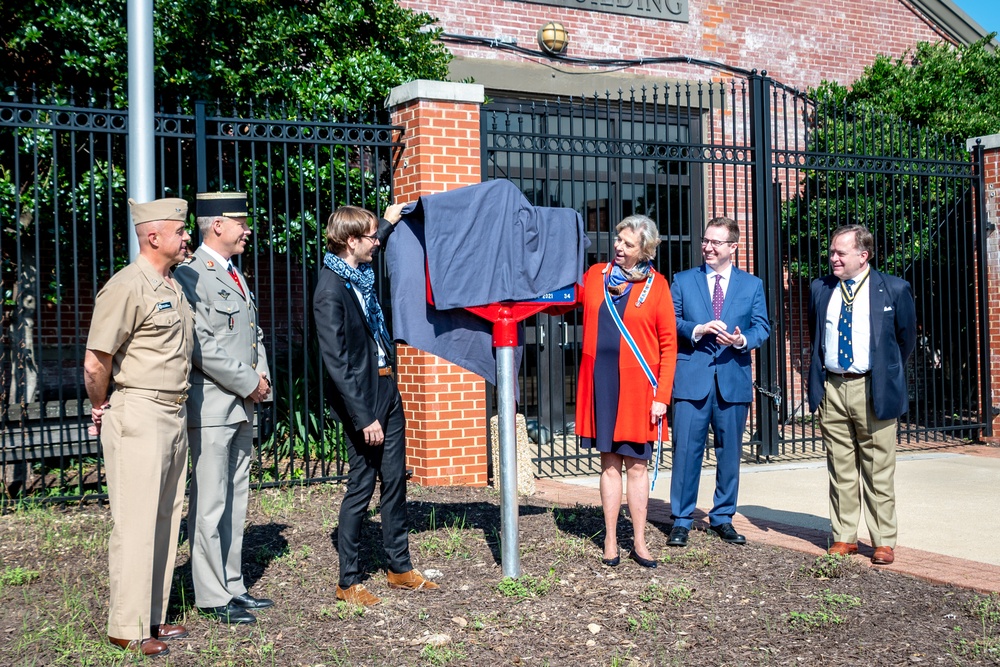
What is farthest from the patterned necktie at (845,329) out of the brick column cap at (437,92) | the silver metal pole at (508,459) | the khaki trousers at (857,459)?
the brick column cap at (437,92)

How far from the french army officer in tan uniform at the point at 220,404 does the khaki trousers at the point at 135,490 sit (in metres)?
0.33

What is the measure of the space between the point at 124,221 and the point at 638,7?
751 centimetres

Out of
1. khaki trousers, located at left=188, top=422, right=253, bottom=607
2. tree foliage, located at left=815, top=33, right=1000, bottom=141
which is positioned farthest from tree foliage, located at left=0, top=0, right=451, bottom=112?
tree foliage, located at left=815, top=33, right=1000, bottom=141

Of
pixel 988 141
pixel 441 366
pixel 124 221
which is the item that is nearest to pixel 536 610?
pixel 441 366

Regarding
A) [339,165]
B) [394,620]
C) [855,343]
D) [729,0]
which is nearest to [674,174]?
[729,0]

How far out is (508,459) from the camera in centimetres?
513

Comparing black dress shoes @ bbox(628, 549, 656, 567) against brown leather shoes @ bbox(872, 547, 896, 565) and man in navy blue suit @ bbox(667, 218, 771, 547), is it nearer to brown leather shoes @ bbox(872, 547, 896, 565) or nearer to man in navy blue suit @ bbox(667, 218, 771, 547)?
man in navy blue suit @ bbox(667, 218, 771, 547)

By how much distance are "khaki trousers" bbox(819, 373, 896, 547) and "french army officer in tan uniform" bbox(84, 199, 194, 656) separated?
140 inches

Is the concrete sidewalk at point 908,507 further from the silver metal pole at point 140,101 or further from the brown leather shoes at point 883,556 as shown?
the silver metal pole at point 140,101

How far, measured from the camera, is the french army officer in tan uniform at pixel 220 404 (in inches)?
181

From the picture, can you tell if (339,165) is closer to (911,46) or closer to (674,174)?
(674,174)

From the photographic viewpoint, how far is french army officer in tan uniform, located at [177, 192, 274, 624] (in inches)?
181

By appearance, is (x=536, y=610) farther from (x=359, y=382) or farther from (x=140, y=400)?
(x=140, y=400)

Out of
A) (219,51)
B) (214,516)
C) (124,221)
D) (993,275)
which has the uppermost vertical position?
(219,51)
